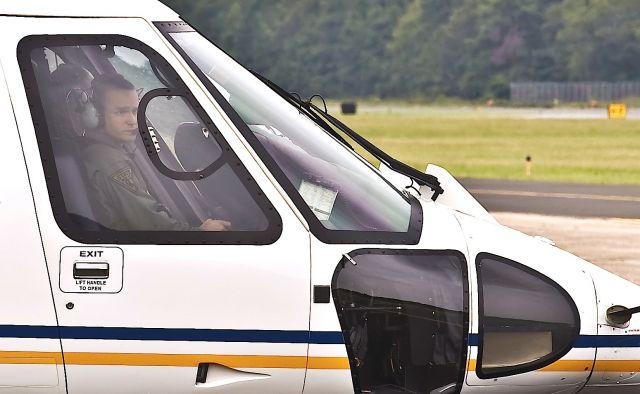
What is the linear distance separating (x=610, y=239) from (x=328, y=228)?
13.5 metres

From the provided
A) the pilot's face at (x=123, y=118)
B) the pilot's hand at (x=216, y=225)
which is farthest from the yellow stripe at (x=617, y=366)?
the pilot's face at (x=123, y=118)

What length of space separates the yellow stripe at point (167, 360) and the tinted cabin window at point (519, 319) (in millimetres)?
703

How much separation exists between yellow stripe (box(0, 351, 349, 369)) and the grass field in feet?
86.3

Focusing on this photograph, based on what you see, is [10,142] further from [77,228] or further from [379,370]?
[379,370]

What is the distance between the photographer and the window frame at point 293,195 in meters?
5.59

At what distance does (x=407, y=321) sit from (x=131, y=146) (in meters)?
1.47

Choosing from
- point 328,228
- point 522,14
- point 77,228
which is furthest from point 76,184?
point 522,14

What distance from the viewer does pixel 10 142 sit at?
5.58 metres

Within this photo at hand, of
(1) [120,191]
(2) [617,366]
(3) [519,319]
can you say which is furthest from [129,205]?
(2) [617,366]

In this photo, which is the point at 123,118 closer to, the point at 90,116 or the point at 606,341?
the point at 90,116

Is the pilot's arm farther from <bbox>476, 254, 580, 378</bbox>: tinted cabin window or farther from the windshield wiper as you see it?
<bbox>476, 254, 580, 378</bbox>: tinted cabin window

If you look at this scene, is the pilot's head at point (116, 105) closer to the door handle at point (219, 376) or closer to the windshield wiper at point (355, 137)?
the windshield wiper at point (355, 137)

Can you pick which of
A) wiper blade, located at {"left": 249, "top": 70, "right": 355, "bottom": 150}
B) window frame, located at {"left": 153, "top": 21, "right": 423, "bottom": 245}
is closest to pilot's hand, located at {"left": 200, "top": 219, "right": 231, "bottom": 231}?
window frame, located at {"left": 153, "top": 21, "right": 423, "bottom": 245}

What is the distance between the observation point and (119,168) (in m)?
5.69
